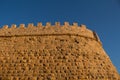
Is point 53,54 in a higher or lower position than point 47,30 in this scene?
lower

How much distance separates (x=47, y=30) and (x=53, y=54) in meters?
2.07

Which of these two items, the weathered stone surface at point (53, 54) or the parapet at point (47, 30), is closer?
the weathered stone surface at point (53, 54)

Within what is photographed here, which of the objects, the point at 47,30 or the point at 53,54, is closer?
the point at 53,54

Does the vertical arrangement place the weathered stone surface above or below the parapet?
below

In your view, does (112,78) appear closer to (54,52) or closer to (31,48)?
(54,52)

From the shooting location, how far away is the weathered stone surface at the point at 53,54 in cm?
920

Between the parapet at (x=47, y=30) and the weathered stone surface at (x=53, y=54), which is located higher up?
the parapet at (x=47, y=30)

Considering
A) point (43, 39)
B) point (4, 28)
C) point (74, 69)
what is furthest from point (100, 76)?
point (4, 28)

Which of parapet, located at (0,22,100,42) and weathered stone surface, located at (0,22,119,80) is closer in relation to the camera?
weathered stone surface, located at (0,22,119,80)

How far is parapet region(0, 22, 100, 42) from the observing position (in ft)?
36.8

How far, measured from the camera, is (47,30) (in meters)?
11.3

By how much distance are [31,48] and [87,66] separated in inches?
143

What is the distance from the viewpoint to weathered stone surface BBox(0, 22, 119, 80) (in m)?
9.20

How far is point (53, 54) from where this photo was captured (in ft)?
32.9
